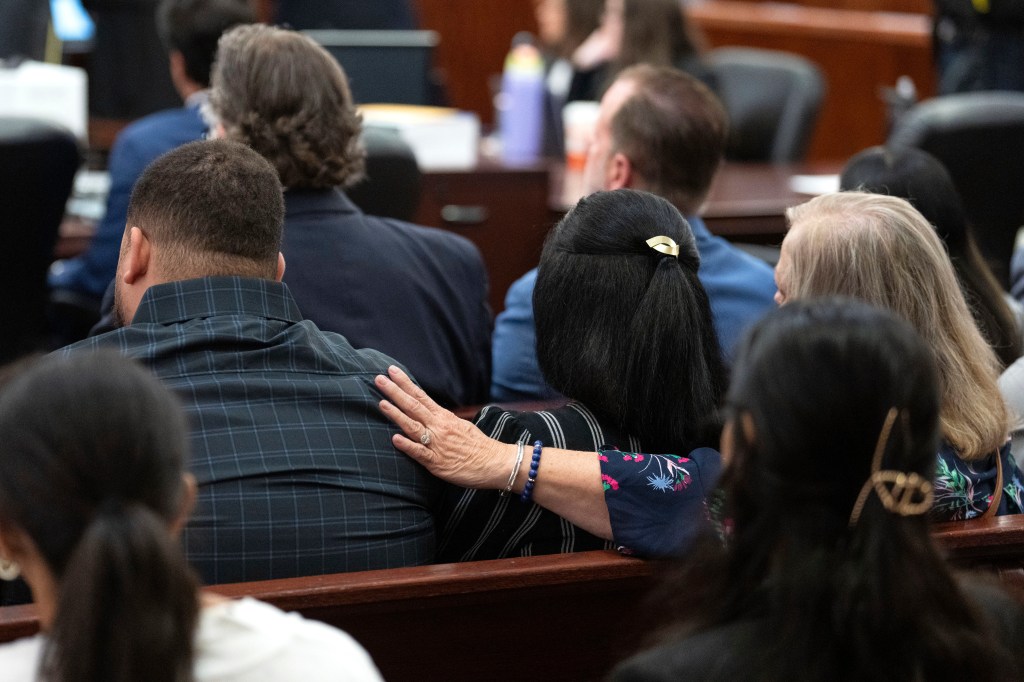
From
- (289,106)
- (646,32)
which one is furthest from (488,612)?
(646,32)

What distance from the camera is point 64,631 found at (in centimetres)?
90

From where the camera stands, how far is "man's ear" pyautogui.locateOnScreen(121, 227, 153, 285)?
1571mm

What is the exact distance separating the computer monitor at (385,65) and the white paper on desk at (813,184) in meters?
1.14

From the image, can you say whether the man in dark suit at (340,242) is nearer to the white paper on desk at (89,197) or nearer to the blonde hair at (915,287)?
the blonde hair at (915,287)

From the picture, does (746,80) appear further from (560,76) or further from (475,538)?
(475,538)

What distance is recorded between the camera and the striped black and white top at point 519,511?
156cm

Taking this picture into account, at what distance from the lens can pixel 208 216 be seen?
5.12 ft

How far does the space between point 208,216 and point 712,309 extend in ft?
2.76

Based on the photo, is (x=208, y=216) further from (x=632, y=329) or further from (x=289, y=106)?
(x=289, y=106)

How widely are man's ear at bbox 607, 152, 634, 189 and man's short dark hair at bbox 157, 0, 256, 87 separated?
3.51 ft

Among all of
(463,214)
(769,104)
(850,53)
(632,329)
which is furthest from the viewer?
(850,53)

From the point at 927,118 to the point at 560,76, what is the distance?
1.63 m

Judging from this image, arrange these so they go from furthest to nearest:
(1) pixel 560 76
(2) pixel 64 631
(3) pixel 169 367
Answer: (1) pixel 560 76 < (3) pixel 169 367 < (2) pixel 64 631

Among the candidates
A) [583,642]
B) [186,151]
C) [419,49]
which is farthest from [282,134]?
[419,49]
